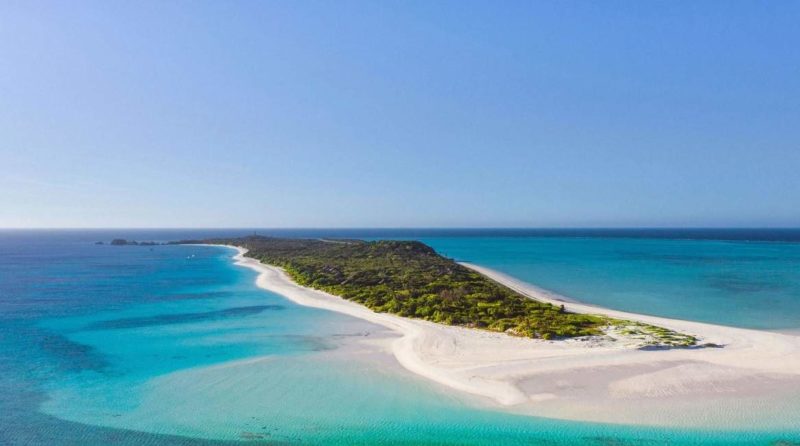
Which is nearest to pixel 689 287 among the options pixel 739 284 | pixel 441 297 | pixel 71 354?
pixel 739 284

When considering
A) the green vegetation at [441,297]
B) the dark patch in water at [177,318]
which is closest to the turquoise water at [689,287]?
the green vegetation at [441,297]

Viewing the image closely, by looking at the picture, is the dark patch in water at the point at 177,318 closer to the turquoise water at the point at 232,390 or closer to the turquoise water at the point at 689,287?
the turquoise water at the point at 232,390

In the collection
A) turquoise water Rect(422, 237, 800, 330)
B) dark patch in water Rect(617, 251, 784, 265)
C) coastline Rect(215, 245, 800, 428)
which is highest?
dark patch in water Rect(617, 251, 784, 265)

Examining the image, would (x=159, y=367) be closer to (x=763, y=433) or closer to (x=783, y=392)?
(x=763, y=433)

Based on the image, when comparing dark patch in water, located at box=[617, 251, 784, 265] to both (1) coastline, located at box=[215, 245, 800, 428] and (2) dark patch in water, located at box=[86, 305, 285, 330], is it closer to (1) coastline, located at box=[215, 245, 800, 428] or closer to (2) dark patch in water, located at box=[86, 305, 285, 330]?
(1) coastline, located at box=[215, 245, 800, 428]

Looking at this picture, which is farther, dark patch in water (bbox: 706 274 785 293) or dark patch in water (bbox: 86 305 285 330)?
dark patch in water (bbox: 706 274 785 293)

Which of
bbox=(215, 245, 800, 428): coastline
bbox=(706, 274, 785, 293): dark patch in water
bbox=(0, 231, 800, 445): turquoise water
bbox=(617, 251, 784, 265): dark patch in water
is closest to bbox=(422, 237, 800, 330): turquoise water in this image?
bbox=(706, 274, 785, 293): dark patch in water

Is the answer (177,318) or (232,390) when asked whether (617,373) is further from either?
(177,318)

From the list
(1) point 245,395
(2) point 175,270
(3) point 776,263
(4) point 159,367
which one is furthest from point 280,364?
(3) point 776,263
